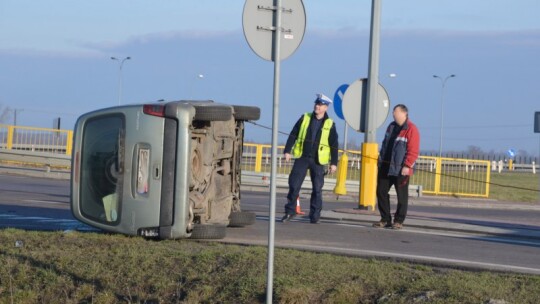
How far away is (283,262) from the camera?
29.7 ft

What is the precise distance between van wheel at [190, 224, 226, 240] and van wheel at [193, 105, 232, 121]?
1.26 m

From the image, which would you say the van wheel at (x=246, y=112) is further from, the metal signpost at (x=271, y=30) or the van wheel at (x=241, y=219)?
the metal signpost at (x=271, y=30)

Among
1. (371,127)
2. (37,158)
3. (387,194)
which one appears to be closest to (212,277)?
(387,194)

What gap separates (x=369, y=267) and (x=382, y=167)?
4.67m

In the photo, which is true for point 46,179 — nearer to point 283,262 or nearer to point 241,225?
point 241,225

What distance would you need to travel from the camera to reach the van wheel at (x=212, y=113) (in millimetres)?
10812

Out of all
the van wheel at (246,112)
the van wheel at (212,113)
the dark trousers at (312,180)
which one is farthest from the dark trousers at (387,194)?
the van wheel at (212,113)

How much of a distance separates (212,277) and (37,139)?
94.1 ft

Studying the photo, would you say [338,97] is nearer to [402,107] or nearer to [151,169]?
[402,107]

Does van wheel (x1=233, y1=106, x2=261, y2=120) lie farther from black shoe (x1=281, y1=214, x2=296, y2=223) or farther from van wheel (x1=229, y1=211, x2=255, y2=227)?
black shoe (x1=281, y1=214, x2=296, y2=223)

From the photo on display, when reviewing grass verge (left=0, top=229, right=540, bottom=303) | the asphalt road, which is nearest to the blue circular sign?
the asphalt road

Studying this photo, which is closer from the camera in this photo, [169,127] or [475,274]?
[475,274]

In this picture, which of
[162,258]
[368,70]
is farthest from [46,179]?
[162,258]

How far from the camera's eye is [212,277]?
8.64 metres
